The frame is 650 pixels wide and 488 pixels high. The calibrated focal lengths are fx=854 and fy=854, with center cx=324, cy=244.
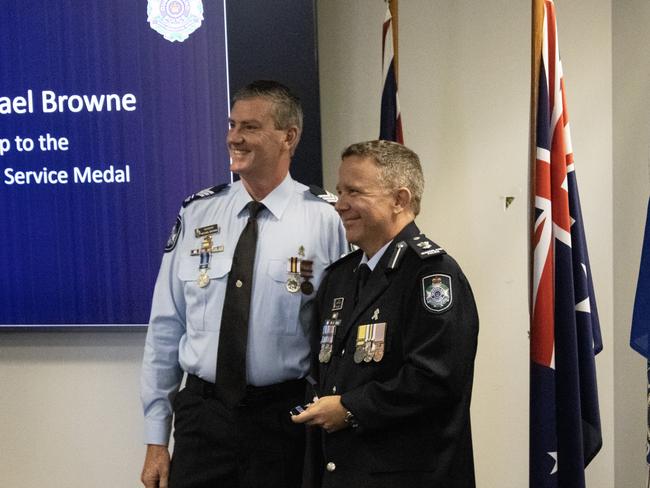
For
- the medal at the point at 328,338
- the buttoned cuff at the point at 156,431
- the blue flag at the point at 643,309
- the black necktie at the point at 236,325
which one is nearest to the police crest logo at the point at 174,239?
the black necktie at the point at 236,325

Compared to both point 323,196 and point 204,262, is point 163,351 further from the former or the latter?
point 323,196

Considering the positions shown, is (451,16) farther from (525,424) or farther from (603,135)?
(525,424)

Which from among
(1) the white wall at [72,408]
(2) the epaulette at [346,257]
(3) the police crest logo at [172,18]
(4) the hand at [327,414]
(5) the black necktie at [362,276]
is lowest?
(1) the white wall at [72,408]

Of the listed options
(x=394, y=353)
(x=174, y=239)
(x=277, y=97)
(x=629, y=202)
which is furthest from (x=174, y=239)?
(x=629, y=202)

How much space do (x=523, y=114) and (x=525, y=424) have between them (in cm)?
114

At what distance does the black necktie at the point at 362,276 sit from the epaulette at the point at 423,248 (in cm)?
13

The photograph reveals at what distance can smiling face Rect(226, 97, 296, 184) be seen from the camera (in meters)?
2.32

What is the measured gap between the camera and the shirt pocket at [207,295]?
7.57 ft

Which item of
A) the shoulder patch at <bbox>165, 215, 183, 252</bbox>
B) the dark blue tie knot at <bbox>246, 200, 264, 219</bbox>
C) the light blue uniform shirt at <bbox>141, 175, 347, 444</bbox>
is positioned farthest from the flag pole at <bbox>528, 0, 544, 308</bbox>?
the shoulder patch at <bbox>165, 215, 183, 252</bbox>

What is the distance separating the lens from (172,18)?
2957 mm

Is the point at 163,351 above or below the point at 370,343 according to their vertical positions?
below

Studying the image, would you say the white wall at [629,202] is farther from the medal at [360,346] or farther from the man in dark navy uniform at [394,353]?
the medal at [360,346]

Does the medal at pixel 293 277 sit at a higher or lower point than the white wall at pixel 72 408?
higher

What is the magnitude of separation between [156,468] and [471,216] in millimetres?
1439
